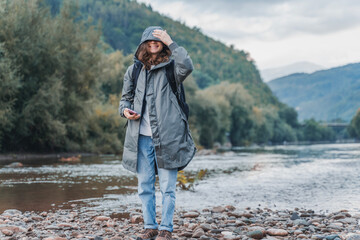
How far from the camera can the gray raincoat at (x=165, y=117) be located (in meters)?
5.09

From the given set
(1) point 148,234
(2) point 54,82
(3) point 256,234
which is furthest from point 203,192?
(2) point 54,82

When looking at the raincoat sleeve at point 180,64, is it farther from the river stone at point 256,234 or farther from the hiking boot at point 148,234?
the river stone at point 256,234

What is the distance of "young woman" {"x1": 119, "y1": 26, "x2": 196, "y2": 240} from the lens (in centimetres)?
510

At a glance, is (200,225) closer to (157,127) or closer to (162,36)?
(157,127)

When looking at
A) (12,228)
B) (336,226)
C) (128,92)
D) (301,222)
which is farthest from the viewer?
(301,222)

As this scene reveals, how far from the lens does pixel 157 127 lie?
5098 mm

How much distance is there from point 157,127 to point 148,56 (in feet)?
2.87

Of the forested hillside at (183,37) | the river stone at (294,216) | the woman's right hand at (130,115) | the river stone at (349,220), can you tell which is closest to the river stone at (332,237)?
the river stone at (349,220)

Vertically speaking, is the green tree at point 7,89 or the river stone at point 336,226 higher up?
the green tree at point 7,89

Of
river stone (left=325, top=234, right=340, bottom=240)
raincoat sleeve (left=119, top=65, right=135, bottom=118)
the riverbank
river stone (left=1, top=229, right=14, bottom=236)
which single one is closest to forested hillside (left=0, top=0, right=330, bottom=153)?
the riverbank

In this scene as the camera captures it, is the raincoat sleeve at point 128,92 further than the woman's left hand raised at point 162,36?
Yes

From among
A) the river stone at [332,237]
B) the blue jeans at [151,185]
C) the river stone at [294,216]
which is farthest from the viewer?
the river stone at [294,216]

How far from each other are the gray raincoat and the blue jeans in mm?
100

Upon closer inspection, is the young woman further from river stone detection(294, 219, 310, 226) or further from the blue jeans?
river stone detection(294, 219, 310, 226)
